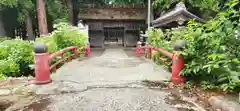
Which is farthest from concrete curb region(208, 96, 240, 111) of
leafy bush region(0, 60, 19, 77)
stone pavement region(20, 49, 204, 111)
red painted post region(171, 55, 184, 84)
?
leafy bush region(0, 60, 19, 77)

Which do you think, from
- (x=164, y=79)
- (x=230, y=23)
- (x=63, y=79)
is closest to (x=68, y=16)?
(x=63, y=79)

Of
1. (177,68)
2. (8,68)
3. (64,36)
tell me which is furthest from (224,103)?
(64,36)

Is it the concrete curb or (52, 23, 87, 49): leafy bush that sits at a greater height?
(52, 23, 87, 49): leafy bush

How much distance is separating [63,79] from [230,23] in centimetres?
384

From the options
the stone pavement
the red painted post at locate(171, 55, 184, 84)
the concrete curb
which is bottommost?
the stone pavement

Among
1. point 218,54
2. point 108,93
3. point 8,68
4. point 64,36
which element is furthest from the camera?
point 64,36

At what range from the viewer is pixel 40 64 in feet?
13.6

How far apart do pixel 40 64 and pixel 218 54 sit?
11.8 ft

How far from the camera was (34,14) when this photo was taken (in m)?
16.8

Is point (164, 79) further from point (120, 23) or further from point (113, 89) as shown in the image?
point (120, 23)

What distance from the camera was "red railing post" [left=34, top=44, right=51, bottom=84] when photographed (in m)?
4.12

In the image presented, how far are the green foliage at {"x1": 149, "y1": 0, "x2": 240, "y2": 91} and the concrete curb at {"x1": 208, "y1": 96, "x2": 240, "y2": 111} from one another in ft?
0.58

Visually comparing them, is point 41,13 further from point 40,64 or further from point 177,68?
point 177,68

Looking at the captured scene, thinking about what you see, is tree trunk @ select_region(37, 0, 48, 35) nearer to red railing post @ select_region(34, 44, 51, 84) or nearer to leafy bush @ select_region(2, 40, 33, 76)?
leafy bush @ select_region(2, 40, 33, 76)
